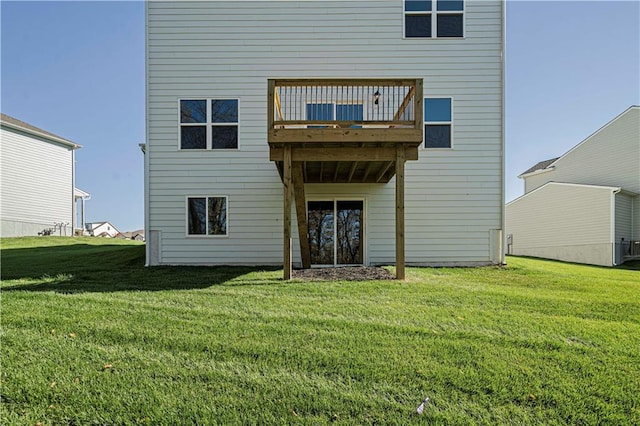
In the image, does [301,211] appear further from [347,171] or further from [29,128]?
[29,128]

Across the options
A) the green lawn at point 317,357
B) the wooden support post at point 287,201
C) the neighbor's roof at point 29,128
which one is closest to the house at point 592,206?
the green lawn at point 317,357

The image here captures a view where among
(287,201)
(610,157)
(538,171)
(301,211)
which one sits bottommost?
(301,211)

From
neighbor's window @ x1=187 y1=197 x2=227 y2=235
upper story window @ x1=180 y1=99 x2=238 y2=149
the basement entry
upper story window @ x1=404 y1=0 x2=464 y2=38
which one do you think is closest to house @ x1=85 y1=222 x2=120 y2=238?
neighbor's window @ x1=187 y1=197 x2=227 y2=235

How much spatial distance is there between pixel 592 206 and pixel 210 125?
17.3 metres

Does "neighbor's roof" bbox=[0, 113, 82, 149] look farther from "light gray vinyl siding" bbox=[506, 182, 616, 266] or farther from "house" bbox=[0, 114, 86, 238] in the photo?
"light gray vinyl siding" bbox=[506, 182, 616, 266]

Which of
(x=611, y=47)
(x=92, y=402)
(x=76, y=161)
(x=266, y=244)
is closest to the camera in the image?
(x=92, y=402)

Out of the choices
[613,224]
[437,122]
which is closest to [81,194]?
[437,122]

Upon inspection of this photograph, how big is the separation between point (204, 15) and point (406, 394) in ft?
34.6

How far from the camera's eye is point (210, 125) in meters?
9.62

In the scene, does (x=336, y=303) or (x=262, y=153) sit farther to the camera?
(x=262, y=153)

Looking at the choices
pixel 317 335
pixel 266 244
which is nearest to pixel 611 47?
pixel 266 244

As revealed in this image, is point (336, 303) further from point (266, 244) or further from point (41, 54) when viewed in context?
point (41, 54)

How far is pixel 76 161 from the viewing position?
22.0 m

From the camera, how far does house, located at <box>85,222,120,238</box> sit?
30.5 meters
